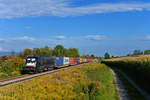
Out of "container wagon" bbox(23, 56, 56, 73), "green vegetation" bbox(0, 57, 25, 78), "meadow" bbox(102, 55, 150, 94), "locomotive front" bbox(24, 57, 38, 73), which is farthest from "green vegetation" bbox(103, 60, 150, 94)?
"green vegetation" bbox(0, 57, 25, 78)

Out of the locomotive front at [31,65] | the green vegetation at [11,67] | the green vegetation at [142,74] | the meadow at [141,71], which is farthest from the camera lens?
the locomotive front at [31,65]

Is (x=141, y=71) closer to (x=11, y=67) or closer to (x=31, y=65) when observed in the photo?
(x=31, y=65)

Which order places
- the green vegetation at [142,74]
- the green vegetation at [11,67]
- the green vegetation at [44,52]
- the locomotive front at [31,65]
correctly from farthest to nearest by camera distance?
the green vegetation at [44,52], the locomotive front at [31,65], the green vegetation at [11,67], the green vegetation at [142,74]

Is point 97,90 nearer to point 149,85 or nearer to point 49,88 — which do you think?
point 49,88

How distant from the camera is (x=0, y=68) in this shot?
3262 centimetres

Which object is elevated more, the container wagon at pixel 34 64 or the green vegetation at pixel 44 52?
the green vegetation at pixel 44 52

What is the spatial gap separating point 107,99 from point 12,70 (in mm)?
23146

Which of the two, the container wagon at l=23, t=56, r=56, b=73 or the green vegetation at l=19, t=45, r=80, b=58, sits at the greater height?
the green vegetation at l=19, t=45, r=80, b=58

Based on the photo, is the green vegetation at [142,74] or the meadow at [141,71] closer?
the green vegetation at [142,74]

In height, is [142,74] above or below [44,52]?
below

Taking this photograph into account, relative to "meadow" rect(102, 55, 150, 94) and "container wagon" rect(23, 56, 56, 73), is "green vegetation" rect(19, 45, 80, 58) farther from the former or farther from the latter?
"meadow" rect(102, 55, 150, 94)

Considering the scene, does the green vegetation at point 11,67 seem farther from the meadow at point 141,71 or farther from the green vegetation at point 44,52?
the meadow at point 141,71

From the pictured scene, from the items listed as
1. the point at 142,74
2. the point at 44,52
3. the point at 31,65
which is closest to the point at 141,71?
the point at 142,74

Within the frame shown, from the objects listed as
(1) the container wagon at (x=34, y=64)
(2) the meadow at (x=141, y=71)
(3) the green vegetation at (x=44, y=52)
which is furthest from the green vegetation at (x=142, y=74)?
(3) the green vegetation at (x=44, y=52)
